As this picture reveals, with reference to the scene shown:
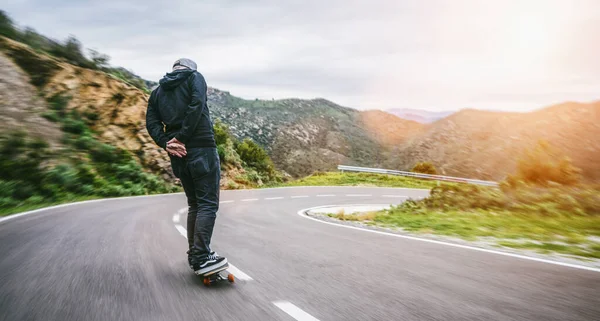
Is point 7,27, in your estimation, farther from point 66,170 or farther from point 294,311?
point 294,311

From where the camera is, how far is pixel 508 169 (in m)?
55.6

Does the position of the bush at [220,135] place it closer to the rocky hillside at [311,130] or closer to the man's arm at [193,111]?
the man's arm at [193,111]

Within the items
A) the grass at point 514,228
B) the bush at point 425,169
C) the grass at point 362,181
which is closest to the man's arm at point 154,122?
the grass at point 514,228

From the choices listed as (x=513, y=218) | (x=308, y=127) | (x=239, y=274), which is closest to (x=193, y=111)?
(x=239, y=274)

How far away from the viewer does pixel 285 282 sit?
3.94 meters

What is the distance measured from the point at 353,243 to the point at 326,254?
0.98 m

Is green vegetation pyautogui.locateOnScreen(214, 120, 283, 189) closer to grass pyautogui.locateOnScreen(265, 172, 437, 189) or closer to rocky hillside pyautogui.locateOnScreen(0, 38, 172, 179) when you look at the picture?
grass pyautogui.locateOnScreen(265, 172, 437, 189)

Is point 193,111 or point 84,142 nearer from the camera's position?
point 193,111

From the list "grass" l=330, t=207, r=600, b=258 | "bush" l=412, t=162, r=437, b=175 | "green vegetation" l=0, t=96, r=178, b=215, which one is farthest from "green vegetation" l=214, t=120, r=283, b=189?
"grass" l=330, t=207, r=600, b=258

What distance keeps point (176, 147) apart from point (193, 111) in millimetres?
379

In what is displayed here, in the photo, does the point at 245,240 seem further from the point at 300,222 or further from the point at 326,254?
the point at 300,222

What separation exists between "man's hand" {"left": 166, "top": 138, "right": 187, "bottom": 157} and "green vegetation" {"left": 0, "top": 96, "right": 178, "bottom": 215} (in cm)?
801

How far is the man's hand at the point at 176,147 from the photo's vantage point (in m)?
3.94

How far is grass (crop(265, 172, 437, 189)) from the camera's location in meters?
28.9
